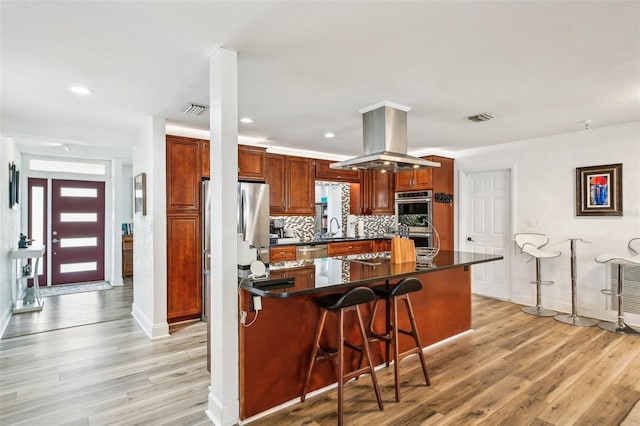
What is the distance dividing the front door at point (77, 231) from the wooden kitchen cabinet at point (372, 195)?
5.15m

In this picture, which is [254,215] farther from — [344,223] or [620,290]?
[620,290]

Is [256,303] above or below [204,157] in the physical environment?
below

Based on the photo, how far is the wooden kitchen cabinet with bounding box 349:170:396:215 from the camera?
6270mm

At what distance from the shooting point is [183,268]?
4160 millimetres

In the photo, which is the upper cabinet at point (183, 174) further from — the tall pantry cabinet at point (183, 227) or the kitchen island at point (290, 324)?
the kitchen island at point (290, 324)

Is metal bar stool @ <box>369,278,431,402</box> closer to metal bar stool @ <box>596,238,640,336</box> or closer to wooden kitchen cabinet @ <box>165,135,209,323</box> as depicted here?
wooden kitchen cabinet @ <box>165,135,209,323</box>

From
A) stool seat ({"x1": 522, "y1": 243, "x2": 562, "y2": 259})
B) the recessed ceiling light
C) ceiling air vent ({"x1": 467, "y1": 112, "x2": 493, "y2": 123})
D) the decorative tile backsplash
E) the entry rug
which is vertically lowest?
the entry rug

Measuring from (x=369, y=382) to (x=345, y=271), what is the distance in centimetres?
93

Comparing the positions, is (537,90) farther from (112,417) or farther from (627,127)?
(112,417)

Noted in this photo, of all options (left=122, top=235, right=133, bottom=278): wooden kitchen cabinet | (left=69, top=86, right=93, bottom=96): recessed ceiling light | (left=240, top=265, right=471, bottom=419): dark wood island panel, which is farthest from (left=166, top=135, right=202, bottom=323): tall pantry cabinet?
(left=122, top=235, right=133, bottom=278): wooden kitchen cabinet

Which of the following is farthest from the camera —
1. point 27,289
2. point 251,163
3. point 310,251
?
point 310,251

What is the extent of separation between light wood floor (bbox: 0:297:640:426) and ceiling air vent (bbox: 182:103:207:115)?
2.39m

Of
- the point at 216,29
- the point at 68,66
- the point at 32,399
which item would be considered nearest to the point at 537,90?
the point at 216,29

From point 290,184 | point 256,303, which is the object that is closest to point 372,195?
point 290,184
